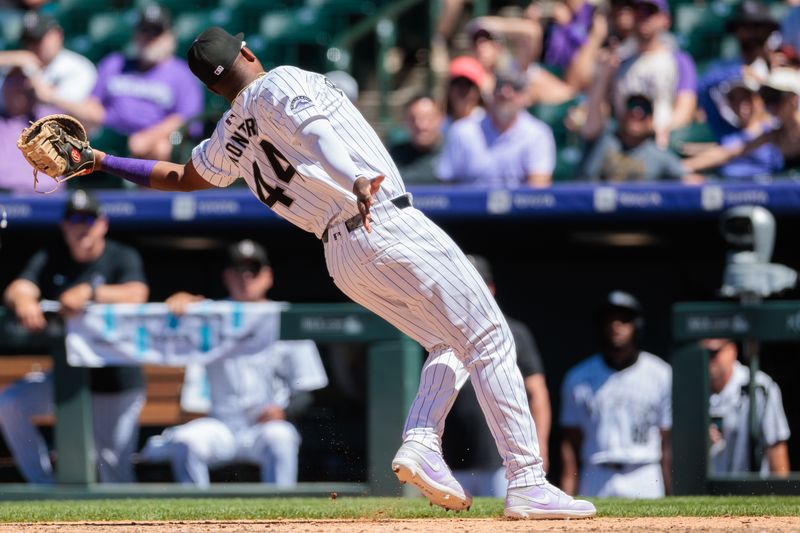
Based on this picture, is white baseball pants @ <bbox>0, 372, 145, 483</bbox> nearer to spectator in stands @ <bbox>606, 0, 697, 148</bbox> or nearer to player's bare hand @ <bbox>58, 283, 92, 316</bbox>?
player's bare hand @ <bbox>58, 283, 92, 316</bbox>

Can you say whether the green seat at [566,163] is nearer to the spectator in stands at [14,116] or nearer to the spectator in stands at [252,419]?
the spectator in stands at [252,419]

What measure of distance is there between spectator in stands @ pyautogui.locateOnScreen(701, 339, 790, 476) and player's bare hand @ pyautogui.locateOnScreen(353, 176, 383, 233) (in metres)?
2.86

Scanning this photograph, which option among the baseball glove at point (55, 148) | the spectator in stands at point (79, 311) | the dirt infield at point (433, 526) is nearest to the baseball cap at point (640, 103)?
the spectator in stands at point (79, 311)

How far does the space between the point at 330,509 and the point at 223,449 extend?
1504 mm

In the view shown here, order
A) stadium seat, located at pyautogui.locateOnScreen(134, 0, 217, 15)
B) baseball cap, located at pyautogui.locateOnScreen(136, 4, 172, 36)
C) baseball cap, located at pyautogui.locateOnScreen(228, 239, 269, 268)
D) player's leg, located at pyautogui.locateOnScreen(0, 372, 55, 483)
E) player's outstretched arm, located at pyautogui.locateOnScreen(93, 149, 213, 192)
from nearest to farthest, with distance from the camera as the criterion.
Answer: player's outstretched arm, located at pyautogui.locateOnScreen(93, 149, 213, 192)
player's leg, located at pyautogui.locateOnScreen(0, 372, 55, 483)
baseball cap, located at pyautogui.locateOnScreen(228, 239, 269, 268)
baseball cap, located at pyautogui.locateOnScreen(136, 4, 172, 36)
stadium seat, located at pyautogui.locateOnScreen(134, 0, 217, 15)

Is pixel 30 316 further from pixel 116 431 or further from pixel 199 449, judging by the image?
pixel 199 449

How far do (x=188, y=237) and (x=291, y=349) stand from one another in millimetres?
1658

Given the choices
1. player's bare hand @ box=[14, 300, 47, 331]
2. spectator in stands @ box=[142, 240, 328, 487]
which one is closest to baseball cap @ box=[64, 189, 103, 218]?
player's bare hand @ box=[14, 300, 47, 331]

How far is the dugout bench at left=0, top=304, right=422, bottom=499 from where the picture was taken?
21.6 ft

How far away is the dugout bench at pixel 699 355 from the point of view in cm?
643

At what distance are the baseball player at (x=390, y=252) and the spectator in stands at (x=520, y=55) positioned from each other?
158 inches

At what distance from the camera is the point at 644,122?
7.57 metres

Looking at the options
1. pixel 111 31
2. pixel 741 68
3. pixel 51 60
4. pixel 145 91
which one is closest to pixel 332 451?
pixel 145 91

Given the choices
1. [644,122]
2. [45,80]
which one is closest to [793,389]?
[644,122]
